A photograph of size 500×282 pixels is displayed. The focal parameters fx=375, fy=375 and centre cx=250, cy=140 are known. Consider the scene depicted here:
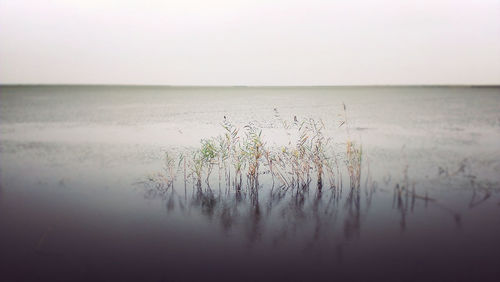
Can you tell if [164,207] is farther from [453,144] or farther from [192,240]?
[453,144]

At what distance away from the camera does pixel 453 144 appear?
2322 centimetres

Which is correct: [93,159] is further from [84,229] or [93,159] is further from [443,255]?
[443,255]

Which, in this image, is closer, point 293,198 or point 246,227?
point 246,227

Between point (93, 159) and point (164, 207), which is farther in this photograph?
point (93, 159)

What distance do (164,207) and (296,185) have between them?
13.6ft

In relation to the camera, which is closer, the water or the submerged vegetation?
the water

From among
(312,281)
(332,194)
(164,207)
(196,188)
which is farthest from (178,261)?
(332,194)

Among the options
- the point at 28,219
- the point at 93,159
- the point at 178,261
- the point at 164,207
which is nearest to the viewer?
the point at 178,261

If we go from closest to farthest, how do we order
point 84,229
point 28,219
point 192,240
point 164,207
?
1. point 192,240
2. point 84,229
3. point 28,219
4. point 164,207

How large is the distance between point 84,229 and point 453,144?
22.0 meters

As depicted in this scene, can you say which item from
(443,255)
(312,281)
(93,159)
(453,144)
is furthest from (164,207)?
(453,144)

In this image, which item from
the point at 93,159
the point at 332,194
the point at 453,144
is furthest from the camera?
the point at 453,144

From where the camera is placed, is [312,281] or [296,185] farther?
[296,185]

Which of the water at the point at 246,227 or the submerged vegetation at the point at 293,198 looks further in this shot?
the submerged vegetation at the point at 293,198
